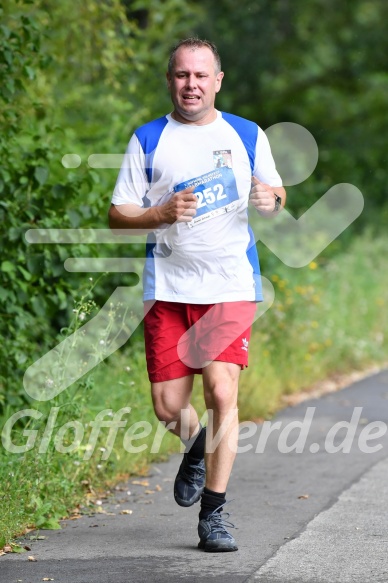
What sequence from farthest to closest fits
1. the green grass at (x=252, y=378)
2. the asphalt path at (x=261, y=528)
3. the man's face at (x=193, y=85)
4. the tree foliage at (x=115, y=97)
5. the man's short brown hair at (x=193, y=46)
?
the tree foliage at (x=115, y=97)
the green grass at (x=252, y=378)
the man's short brown hair at (x=193, y=46)
the man's face at (x=193, y=85)
the asphalt path at (x=261, y=528)

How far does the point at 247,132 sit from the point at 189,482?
64.6 inches

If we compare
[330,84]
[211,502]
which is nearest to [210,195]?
[211,502]

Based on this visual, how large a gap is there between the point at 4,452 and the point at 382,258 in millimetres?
11619

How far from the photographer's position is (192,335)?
5453 millimetres

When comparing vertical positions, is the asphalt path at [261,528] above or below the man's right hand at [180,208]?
below

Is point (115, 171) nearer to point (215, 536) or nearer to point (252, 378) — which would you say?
point (252, 378)

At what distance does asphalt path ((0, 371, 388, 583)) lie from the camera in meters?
4.86

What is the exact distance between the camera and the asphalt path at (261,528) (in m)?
4.86

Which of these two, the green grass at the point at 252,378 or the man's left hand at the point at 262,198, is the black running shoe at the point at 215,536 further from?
the man's left hand at the point at 262,198

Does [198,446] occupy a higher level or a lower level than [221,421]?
lower

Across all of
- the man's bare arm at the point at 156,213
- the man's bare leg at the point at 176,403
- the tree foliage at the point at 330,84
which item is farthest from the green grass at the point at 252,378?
the tree foliage at the point at 330,84

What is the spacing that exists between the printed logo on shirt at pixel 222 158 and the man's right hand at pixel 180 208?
214 millimetres

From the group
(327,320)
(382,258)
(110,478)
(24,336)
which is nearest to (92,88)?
(327,320)

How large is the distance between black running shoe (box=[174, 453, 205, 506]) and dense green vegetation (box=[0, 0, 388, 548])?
2.18ft
